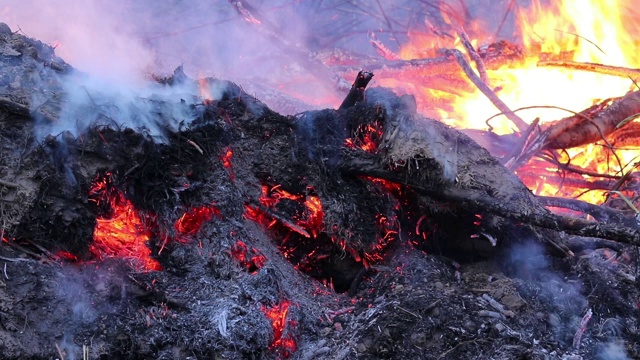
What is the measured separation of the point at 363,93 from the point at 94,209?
7.97ft

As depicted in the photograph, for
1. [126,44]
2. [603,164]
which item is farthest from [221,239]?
[126,44]

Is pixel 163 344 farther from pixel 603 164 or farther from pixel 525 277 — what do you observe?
pixel 603 164

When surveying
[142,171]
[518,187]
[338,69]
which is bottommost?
[338,69]

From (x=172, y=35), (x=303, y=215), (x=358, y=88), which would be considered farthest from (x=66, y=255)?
(x=172, y=35)

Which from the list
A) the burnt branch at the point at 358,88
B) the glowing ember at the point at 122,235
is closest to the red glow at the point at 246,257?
the glowing ember at the point at 122,235

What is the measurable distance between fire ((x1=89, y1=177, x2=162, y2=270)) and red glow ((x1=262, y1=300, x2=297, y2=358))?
0.91 m

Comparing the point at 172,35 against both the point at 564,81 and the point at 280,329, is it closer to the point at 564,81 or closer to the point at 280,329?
the point at 564,81

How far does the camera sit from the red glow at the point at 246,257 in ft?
15.4

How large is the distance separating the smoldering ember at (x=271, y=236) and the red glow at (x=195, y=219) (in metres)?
0.02

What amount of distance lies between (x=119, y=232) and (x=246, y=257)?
947 millimetres

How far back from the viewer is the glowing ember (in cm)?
453

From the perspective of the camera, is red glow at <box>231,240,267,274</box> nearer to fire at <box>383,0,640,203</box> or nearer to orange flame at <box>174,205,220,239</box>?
orange flame at <box>174,205,220,239</box>

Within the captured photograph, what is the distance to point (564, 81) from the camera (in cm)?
922

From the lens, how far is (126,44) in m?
10.5
